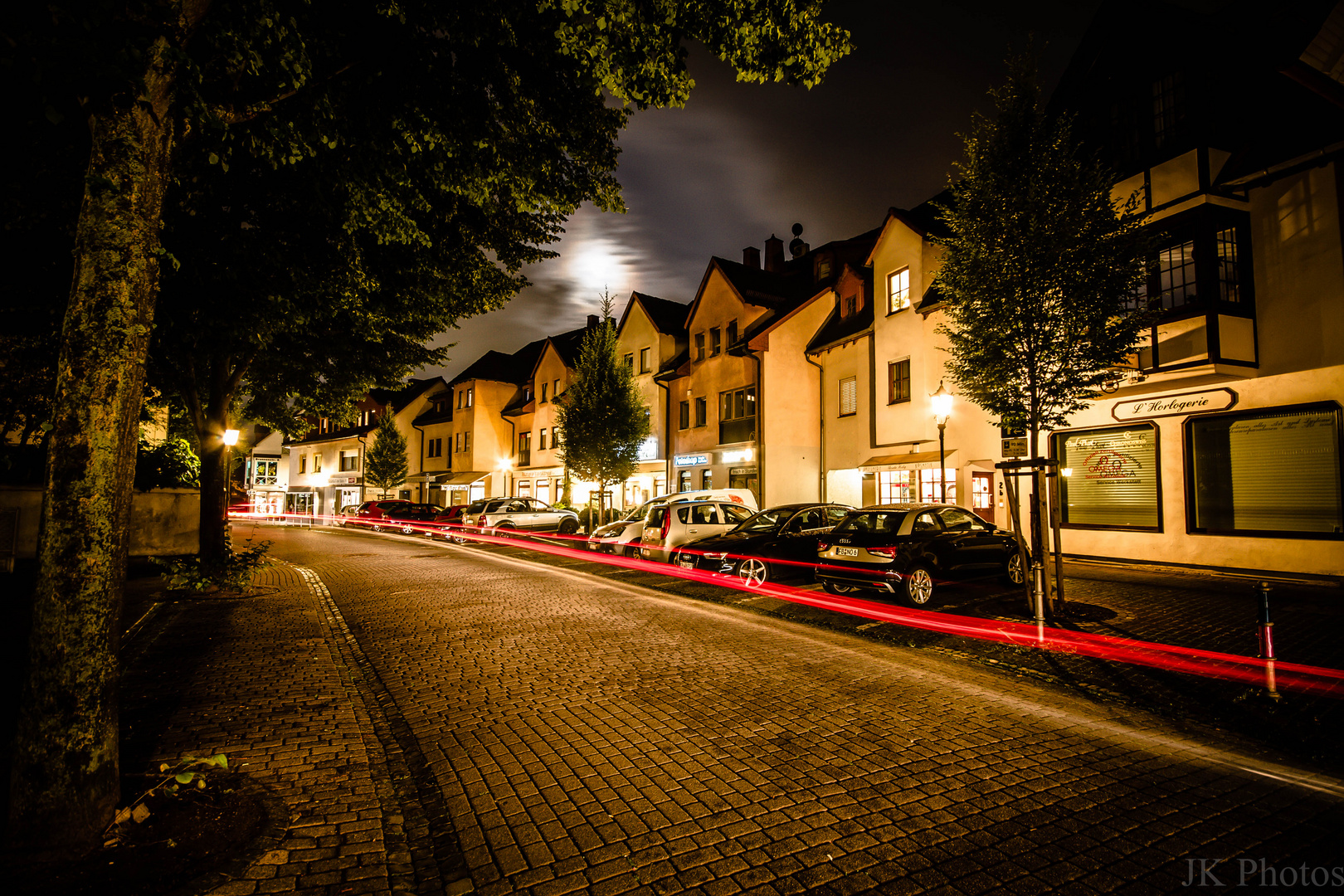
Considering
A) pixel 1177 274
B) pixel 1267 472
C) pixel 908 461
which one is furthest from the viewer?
pixel 908 461

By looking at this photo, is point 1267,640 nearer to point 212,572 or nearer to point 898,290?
point 212,572

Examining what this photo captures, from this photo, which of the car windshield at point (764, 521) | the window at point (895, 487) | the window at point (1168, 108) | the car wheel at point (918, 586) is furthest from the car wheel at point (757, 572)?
the window at point (1168, 108)

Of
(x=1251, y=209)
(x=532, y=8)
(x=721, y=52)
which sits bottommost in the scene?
(x=721, y=52)

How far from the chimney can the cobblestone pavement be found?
101ft

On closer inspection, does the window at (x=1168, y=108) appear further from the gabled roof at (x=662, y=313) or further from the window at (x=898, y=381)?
the gabled roof at (x=662, y=313)

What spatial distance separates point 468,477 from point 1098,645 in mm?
43388

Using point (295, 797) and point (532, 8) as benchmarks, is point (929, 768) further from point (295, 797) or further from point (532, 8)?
point (532, 8)

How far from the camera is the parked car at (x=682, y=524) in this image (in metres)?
Answer: 15.0

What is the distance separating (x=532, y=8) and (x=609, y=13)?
1.34 metres

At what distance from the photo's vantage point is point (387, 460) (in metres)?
50.8

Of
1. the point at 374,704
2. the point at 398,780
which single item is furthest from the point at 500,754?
the point at 374,704

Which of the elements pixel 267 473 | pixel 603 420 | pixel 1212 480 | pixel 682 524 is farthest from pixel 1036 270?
pixel 267 473

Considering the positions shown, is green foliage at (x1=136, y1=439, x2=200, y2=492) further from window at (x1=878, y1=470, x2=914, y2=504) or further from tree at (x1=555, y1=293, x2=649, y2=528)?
window at (x1=878, y1=470, x2=914, y2=504)

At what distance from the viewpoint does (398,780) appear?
167 inches
